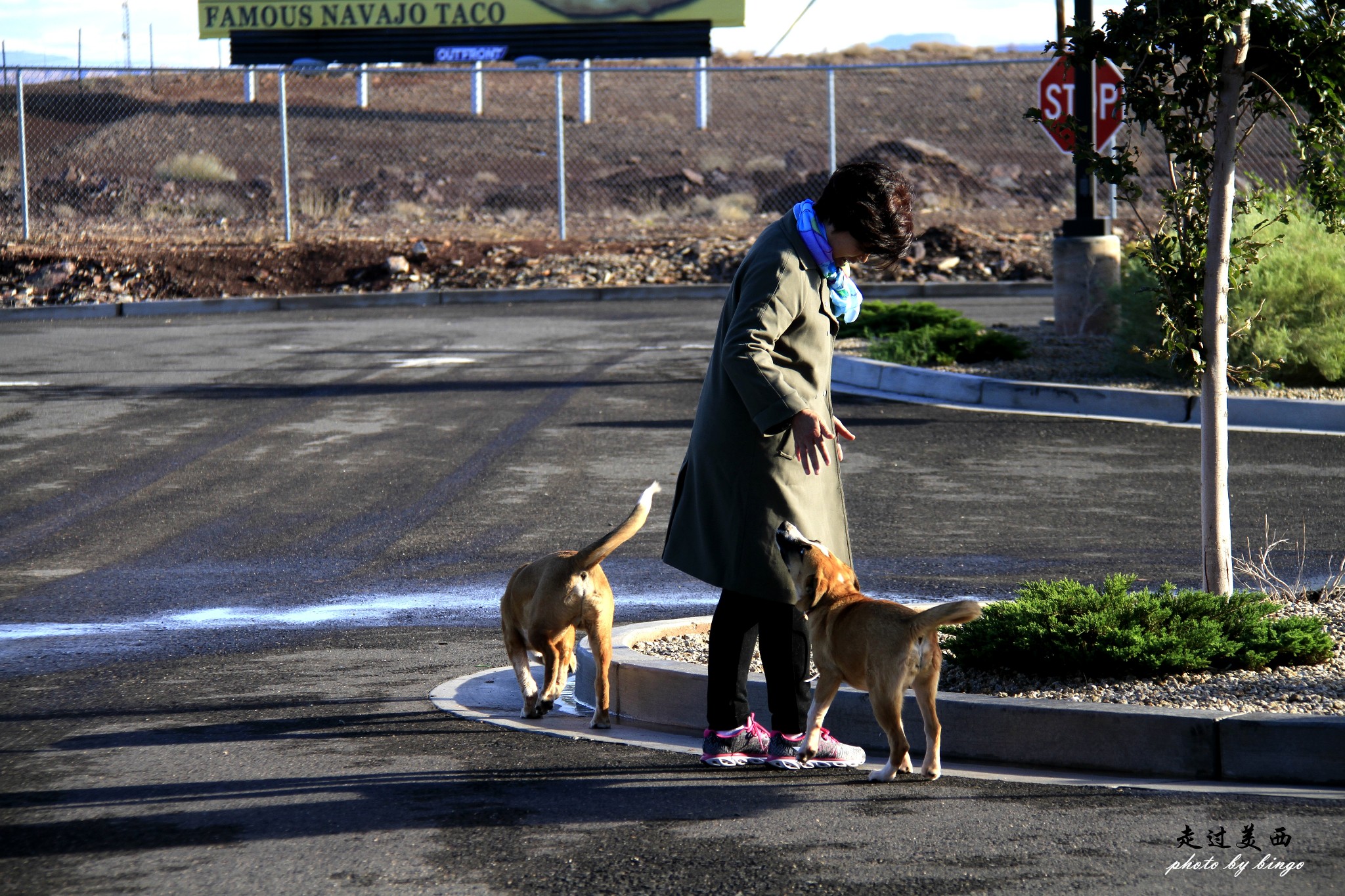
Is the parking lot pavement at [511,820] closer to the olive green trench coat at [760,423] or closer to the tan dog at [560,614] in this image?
the tan dog at [560,614]

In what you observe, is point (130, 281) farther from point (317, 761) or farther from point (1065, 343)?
point (317, 761)

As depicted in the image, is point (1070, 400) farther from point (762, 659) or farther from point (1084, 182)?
point (762, 659)

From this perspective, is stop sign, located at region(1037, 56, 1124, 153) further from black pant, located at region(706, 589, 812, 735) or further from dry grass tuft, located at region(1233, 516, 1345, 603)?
black pant, located at region(706, 589, 812, 735)

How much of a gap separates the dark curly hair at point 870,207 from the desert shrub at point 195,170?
38.5 m

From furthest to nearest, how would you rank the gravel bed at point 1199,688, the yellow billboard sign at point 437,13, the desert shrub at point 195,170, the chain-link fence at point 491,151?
the desert shrub at point 195,170 < the chain-link fence at point 491,151 < the yellow billboard sign at point 437,13 < the gravel bed at point 1199,688

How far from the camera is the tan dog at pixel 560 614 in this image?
5031 millimetres

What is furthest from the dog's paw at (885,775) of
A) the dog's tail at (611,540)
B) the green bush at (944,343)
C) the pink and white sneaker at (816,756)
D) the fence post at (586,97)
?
the fence post at (586,97)

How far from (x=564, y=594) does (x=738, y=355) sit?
3.74 feet

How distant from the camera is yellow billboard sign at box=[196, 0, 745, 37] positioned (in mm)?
32812

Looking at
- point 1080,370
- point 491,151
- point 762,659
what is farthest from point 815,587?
point 491,151

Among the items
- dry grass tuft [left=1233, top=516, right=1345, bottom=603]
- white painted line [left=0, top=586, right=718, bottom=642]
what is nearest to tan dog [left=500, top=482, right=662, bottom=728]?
white painted line [left=0, top=586, right=718, bottom=642]

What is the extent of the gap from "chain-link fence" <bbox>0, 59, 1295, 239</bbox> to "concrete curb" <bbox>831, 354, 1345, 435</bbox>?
19139 millimetres

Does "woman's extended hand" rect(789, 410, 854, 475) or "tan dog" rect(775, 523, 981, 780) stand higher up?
"woman's extended hand" rect(789, 410, 854, 475)

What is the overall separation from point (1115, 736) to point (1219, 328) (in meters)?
1.85
